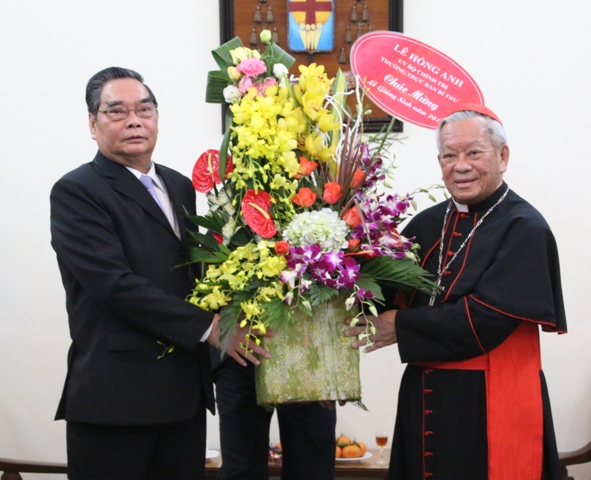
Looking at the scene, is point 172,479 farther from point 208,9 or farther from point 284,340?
point 208,9

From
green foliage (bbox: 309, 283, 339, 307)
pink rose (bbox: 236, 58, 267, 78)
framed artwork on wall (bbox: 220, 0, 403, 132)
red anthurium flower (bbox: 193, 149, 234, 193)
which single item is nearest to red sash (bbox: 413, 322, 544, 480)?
green foliage (bbox: 309, 283, 339, 307)

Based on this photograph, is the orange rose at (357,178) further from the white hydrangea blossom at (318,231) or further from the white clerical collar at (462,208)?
the white clerical collar at (462,208)

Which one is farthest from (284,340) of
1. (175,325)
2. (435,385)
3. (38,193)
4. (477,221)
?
(38,193)

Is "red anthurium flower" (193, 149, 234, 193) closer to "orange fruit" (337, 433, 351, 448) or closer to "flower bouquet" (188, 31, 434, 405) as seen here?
"flower bouquet" (188, 31, 434, 405)

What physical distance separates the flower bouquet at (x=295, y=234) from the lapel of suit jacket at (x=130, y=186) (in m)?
0.13

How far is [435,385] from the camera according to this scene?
8.32ft

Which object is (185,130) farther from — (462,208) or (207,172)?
(462,208)

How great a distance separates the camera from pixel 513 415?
2.45 meters

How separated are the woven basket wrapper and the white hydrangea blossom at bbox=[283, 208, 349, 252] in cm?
20

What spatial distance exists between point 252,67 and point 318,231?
0.54m

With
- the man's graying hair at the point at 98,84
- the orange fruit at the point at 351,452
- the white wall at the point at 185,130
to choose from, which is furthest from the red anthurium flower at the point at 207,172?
the orange fruit at the point at 351,452

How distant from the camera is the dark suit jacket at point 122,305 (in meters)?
2.37

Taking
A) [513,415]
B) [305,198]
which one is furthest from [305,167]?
[513,415]

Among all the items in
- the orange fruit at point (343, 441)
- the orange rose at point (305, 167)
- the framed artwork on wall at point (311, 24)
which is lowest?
the orange fruit at point (343, 441)
